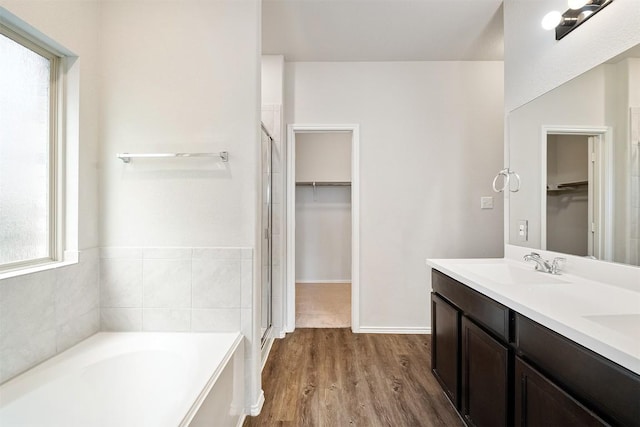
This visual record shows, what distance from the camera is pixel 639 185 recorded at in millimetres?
1203

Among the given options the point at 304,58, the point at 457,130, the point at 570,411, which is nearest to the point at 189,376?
the point at 570,411

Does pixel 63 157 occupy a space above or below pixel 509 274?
above

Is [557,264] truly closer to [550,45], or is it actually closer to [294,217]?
[550,45]

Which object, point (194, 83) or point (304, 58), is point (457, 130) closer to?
point (304, 58)

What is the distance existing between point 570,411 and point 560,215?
114cm

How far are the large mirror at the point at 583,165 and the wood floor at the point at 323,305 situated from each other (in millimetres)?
1960

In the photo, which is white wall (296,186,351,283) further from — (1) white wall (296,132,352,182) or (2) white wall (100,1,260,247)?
(2) white wall (100,1,260,247)

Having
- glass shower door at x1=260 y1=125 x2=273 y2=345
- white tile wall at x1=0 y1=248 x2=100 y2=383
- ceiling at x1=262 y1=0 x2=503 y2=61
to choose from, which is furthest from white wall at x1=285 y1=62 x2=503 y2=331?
white tile wall at x1=0 y1=248 x2=100 y2=383

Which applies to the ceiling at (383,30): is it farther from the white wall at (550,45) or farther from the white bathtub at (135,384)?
the white bathtub at (135,384)

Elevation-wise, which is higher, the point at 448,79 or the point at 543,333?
the point at 448,79

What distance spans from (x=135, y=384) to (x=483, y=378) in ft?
5.51

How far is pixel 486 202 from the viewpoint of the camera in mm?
2775

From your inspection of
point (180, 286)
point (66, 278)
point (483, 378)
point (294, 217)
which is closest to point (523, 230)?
point (483, 378)

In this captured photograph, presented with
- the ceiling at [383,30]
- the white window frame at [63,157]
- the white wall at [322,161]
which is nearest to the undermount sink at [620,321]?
the ceiling at [383,30]
